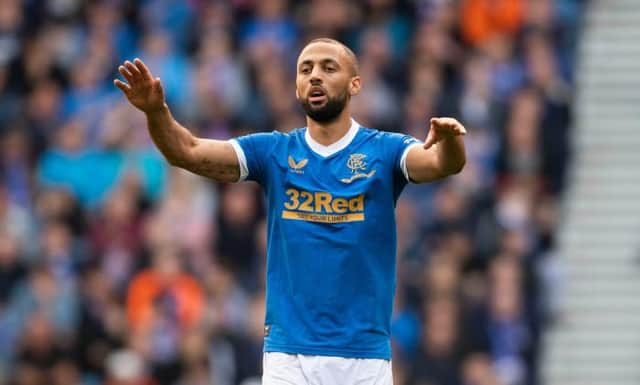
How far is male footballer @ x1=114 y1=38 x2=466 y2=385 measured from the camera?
8258mm

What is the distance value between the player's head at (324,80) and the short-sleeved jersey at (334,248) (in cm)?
22

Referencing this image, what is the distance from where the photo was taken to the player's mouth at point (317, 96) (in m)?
8.35

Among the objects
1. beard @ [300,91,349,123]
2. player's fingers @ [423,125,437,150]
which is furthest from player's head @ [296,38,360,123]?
player's fingers @ [423,125,437,150]

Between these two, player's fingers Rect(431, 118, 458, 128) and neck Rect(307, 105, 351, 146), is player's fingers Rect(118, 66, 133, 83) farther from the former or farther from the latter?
player's fingers Rect(431, 118, 458, 128)

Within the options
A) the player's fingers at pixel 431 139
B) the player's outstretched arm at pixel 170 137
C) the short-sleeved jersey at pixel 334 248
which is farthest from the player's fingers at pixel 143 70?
the player's fingers at pixel 431 139

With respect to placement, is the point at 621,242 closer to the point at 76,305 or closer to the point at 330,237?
the point at 76,305

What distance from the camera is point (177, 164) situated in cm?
841

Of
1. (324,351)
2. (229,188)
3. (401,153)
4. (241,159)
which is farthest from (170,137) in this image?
(229,188)

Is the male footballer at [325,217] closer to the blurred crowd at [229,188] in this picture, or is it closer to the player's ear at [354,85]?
the player's ear at [354,85]

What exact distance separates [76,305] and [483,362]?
12.0ft

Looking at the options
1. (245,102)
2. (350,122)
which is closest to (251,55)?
(245,102)

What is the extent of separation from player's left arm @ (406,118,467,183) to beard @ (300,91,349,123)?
0.43m

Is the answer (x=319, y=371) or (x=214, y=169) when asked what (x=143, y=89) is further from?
(x=319, y=371)

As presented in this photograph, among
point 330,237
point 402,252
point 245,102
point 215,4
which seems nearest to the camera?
point 330,237
